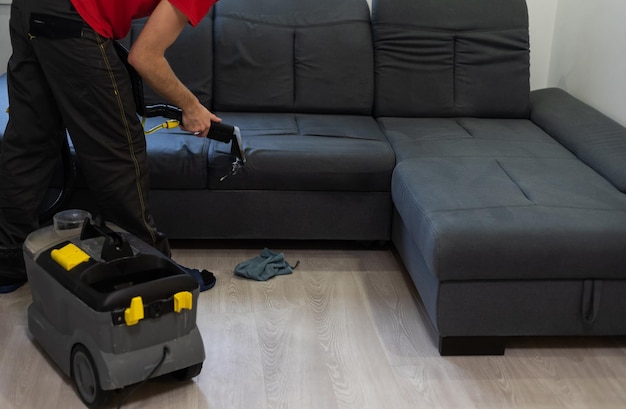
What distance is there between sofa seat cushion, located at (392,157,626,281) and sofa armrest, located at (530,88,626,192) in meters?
0.18

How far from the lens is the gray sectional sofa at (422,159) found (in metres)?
2.29

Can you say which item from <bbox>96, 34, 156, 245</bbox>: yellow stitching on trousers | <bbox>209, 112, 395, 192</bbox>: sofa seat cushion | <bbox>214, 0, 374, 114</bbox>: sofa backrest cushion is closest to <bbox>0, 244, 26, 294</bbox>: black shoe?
<bbox>96, 34, 156, 245</bbox>: yellow stitching on trousers

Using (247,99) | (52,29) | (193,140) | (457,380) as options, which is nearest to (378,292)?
Result: (457,380)

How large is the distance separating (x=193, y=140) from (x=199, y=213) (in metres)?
0.27

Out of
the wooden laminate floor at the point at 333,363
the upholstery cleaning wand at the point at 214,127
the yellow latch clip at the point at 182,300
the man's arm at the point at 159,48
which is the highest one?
the man's arm at the point at 159,48

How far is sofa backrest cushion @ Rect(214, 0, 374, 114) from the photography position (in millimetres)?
3336

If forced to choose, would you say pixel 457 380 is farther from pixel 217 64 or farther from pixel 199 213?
pixel 217 64

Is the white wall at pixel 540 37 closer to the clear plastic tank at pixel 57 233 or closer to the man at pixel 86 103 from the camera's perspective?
the man at pixel 86 103

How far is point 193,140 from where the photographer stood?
2898 millimetres

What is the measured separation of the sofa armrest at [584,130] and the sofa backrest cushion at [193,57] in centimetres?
147

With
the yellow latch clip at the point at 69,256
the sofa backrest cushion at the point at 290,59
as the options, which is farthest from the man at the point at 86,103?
the sofa backrest cushion at the point at 290,59

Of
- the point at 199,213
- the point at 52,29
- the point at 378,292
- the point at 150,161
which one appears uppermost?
the point at 52,29

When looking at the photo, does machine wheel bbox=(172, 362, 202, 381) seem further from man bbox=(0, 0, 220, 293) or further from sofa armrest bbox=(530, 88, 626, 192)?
sofa armrest bbox=(530, 88, 626, 192)

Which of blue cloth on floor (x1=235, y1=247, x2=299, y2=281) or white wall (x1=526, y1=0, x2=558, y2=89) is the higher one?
Answer: white wall (x1=526, y1=0, x2=558, y2=89)
